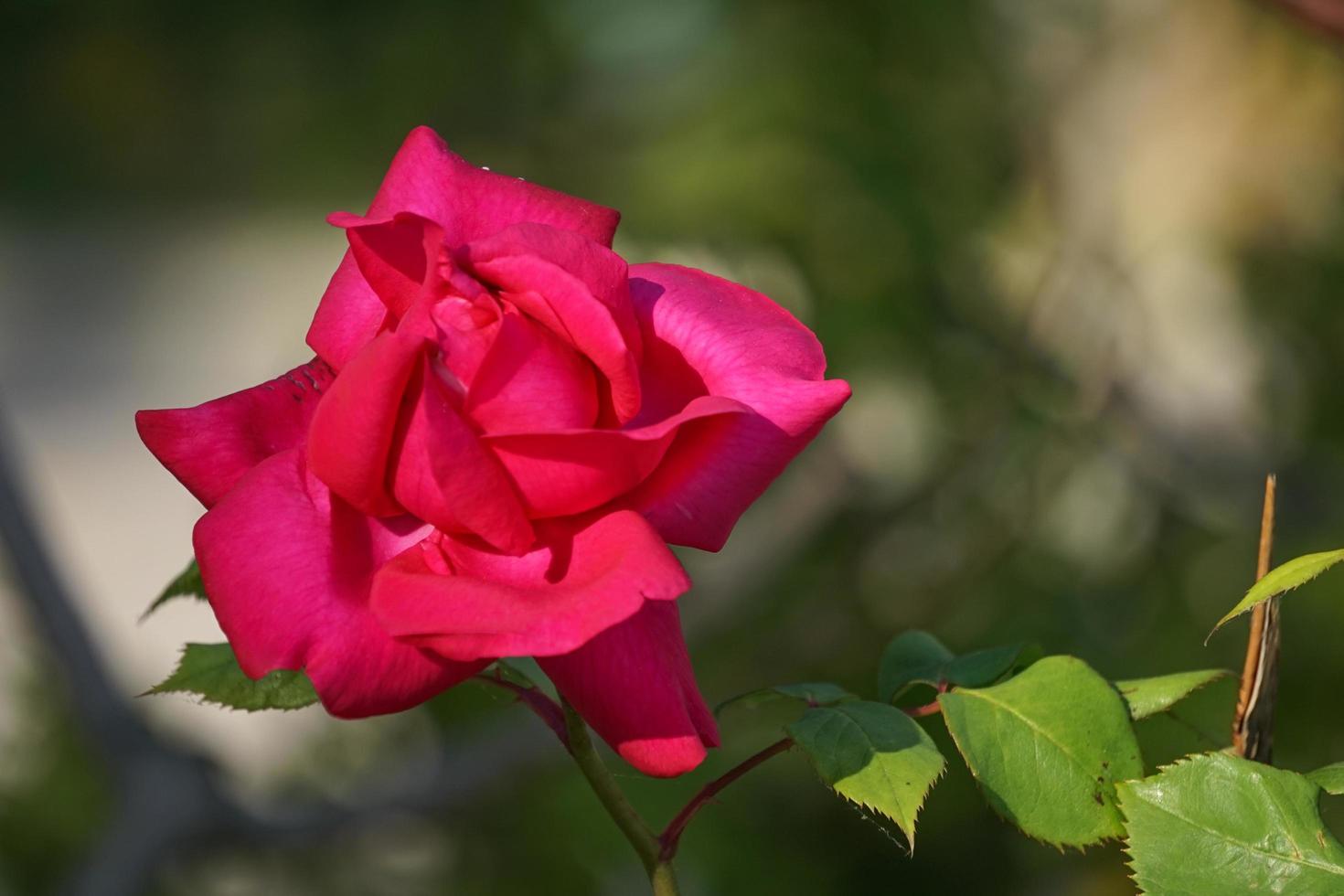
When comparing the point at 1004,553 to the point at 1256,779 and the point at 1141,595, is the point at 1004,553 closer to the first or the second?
the point at 1141,595

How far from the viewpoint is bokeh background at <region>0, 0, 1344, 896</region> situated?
3.44 feet

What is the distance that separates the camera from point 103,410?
2.16m

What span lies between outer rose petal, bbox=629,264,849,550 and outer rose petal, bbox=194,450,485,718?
0.18 feet

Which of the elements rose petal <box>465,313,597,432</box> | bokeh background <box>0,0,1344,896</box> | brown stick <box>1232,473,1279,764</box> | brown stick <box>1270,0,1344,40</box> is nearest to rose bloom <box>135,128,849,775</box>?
rose petal <box>465,313,597,432</box>

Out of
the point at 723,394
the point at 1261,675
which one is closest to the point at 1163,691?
the point at 1261,675

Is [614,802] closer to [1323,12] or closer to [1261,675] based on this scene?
[1261,675]

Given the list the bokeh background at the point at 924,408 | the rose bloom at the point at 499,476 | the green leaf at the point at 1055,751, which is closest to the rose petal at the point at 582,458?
the rose bloom at the point at 499,476

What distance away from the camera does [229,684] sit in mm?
326

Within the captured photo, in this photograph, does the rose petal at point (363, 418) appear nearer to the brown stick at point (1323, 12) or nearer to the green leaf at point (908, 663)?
the green leaf at point (908, 663)

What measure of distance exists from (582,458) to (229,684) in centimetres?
14

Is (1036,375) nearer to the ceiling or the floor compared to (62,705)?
nearer to the ceiling

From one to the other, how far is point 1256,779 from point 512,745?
733 millimetres

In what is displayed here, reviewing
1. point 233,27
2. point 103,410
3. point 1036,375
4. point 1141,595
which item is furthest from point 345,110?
point 1141,595

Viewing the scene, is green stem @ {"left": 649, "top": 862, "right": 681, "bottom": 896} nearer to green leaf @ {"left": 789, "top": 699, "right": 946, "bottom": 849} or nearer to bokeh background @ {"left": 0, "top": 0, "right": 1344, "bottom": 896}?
green leaf @ {"left": 789, "top": 699, "right": 946, "bottom": 849}
